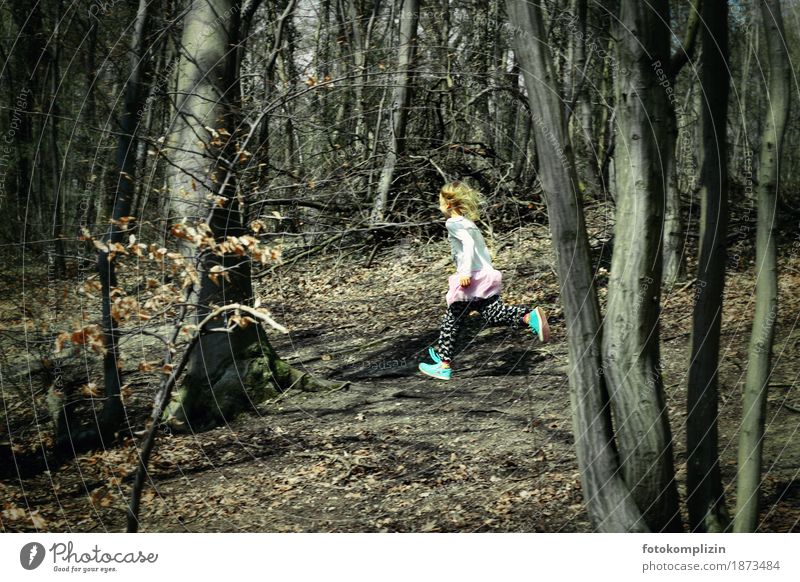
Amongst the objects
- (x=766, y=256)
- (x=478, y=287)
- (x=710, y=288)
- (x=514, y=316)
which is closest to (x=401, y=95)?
(x=478, y=287)

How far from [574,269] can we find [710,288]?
2.23ft

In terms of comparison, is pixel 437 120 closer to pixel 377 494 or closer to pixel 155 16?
pixel 155 16

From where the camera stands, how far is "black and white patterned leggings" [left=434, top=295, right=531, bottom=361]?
4711 millimetres

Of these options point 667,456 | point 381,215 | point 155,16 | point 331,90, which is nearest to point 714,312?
point 667,456

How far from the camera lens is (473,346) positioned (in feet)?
16.5

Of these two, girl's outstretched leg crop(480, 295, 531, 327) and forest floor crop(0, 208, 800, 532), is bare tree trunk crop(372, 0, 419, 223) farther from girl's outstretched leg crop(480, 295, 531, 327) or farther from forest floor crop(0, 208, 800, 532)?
girl's outstretched leg crop(480, 295, 531, 327)

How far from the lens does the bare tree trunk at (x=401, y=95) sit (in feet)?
16.4

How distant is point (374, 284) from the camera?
5.21 meters

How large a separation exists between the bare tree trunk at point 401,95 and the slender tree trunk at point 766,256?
2.32 meters

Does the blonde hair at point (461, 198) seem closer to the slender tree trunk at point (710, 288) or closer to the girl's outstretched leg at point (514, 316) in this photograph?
the girl's outstretched leg at point (514, 316)

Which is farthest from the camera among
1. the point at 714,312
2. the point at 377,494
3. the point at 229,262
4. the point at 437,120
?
the point at 437,120

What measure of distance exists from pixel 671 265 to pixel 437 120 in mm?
2684

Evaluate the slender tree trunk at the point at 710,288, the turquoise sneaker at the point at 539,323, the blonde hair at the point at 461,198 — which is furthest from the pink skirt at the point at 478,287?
the slender tree trunk at the point at 710,288

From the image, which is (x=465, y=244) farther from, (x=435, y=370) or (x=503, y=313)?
(x=435, y=370)
